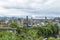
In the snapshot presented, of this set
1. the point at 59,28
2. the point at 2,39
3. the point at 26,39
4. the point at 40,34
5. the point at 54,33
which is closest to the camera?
the point at 2,39

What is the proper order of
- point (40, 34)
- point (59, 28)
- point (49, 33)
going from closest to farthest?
point (40, 34)
point (49, 33)
point (59, 28)

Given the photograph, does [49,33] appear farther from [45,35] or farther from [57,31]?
[57,31]

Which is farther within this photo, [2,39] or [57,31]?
[57,31]

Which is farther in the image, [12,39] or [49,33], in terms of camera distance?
[49,33]

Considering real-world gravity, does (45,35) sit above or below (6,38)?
below

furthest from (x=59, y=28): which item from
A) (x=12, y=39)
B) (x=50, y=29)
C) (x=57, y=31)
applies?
(x=12, y=39)

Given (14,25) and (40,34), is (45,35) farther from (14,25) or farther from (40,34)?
(14,25)

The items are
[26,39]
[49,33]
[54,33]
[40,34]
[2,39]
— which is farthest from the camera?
[54,33]

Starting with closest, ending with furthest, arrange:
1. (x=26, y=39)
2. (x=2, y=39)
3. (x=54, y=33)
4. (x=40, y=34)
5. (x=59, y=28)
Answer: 1. (x=2, y=39)
2. (x=26, y=39)
3. (x=40, y=34)
4. (x=54, y=33)
5. (x=59, y=28)

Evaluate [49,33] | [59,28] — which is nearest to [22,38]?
[49,33]
